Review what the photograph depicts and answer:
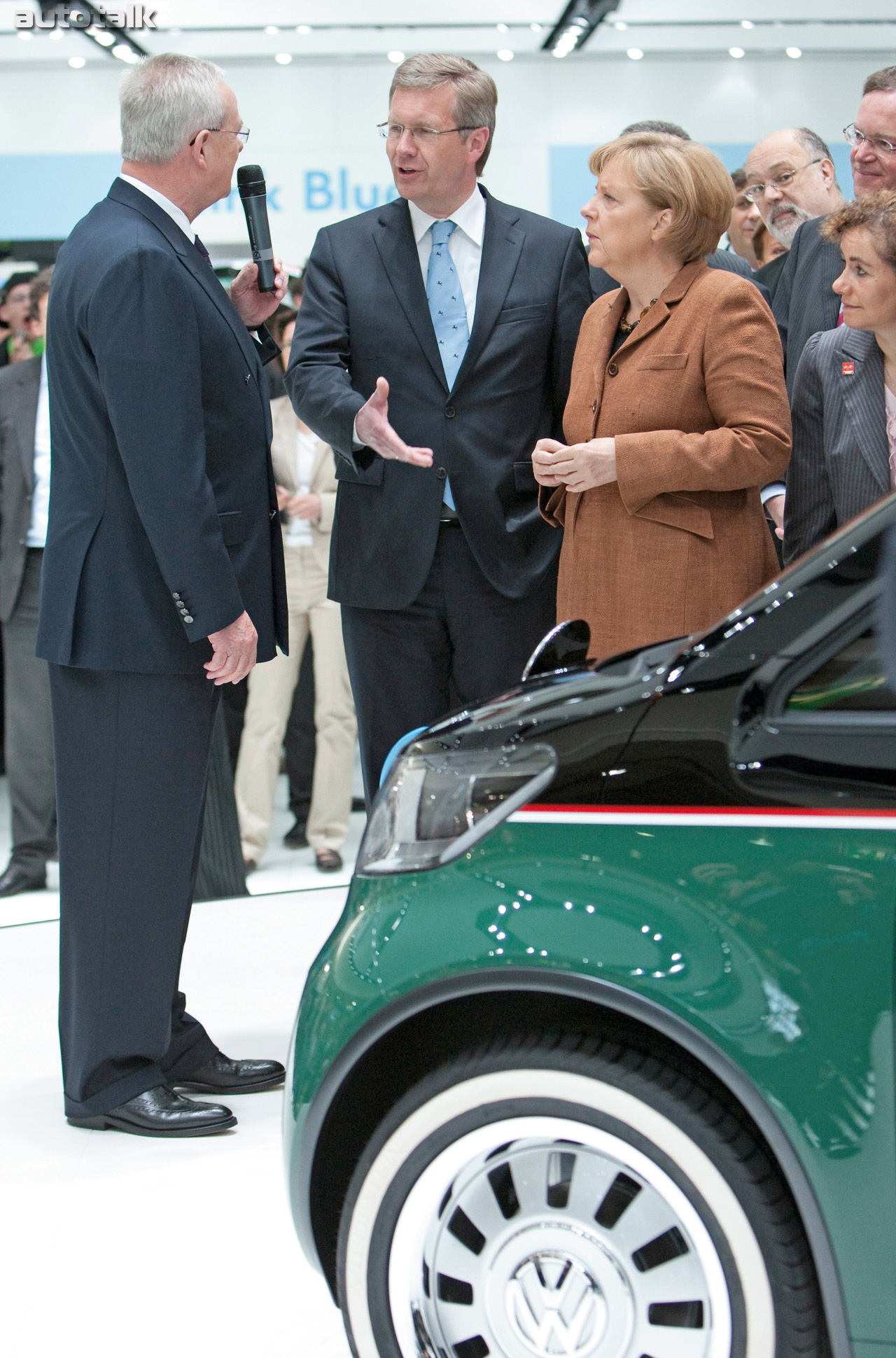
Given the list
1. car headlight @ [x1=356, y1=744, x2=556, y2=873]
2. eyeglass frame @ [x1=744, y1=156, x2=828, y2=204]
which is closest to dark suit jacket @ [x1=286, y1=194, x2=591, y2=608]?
eyeglass frame @ [x1=744, y1=156, x2=828, y2=204]

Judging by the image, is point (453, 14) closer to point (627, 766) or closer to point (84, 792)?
point (84, 792)

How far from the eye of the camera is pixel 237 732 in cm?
585

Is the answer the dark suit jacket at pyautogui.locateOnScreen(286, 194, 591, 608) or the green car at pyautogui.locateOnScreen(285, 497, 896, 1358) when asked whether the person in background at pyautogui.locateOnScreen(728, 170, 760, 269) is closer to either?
the dark suit jacket at pyautogui.locateOnScreen(286, 194, 591, 608)

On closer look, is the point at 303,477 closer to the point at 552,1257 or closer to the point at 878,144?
the point at 878,144

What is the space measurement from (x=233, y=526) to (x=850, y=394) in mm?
1194

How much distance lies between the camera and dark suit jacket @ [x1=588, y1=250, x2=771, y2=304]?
300 cm

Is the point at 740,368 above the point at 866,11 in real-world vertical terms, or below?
below

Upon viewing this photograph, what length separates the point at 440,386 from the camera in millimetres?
2762

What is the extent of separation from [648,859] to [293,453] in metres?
3.77

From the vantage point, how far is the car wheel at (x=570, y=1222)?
131cm

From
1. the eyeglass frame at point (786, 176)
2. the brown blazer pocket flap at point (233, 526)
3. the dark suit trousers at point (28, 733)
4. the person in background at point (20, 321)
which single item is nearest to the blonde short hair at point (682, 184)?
the brown blazer pocket flap at point (233, 526)

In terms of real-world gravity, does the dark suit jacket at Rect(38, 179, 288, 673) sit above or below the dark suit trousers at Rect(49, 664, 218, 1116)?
above

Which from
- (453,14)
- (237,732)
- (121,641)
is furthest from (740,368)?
(453,14)

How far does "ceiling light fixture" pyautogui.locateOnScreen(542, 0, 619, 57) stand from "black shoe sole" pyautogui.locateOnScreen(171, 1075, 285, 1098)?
24.3ft
